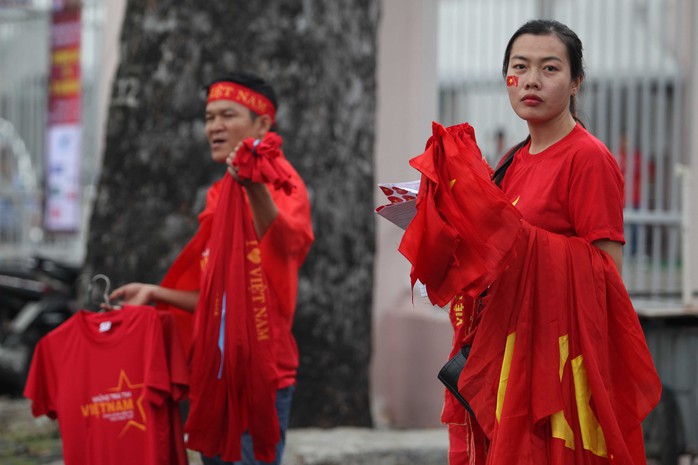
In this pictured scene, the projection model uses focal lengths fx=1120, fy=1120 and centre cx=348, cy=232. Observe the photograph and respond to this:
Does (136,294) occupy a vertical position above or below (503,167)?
below

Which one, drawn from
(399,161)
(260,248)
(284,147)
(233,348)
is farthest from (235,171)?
(399,161)

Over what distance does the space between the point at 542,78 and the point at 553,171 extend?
26 cm

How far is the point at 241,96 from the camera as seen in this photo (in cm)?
414

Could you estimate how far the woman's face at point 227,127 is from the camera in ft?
13.5

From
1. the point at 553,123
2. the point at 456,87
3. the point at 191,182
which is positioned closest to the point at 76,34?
the point at 456,87

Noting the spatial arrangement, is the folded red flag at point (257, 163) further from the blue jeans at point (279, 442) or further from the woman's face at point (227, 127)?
the blue jeans at point (279, 442)

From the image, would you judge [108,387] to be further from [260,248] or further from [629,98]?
[629,98]

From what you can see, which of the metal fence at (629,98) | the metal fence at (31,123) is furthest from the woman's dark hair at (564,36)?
the metal fence at (31,123)

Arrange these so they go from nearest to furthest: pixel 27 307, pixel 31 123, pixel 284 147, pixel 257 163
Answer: pixel 257 163
pixel 284 147
pixel 27 307
pixel 31 123

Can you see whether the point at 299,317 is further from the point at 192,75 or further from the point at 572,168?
the point at 572,168

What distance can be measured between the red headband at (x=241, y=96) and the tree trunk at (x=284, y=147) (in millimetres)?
Result: 2067

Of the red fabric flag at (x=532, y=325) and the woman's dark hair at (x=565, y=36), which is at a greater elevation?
the woman's dark hair at (x=565, y=36)

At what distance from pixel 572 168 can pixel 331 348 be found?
347 centimetres

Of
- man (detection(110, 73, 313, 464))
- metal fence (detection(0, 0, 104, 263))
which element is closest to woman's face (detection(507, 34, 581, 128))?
man (detection(110, 73, 313, 464))
